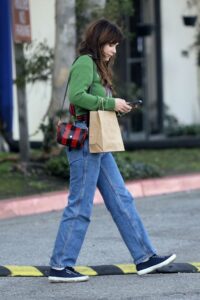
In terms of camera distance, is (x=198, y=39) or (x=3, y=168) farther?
(x=198, y=39)

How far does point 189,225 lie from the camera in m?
8.88

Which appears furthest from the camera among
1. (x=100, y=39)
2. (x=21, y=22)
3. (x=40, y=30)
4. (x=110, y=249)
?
(x=40, y=30)

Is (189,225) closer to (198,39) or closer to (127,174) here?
(127,174)

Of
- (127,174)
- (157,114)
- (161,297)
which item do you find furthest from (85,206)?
(157,114)

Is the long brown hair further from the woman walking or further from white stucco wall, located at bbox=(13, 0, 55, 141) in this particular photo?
white stucco wall, located at bbox=(13, 0, 55, 141)

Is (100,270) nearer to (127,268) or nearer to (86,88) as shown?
(127,268)

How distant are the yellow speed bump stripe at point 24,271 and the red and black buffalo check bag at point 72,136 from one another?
1.07 meters

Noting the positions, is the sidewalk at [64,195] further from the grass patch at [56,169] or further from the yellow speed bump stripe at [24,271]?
the yellow speed bump stripe at [24,271]

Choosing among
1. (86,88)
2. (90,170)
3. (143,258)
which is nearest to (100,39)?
(86,88)

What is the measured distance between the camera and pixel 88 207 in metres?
6.21

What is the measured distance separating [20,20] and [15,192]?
6.81ft

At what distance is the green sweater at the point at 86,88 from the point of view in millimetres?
6008

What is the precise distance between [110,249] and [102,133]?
1.86 metres

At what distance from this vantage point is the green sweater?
19.7 feet
